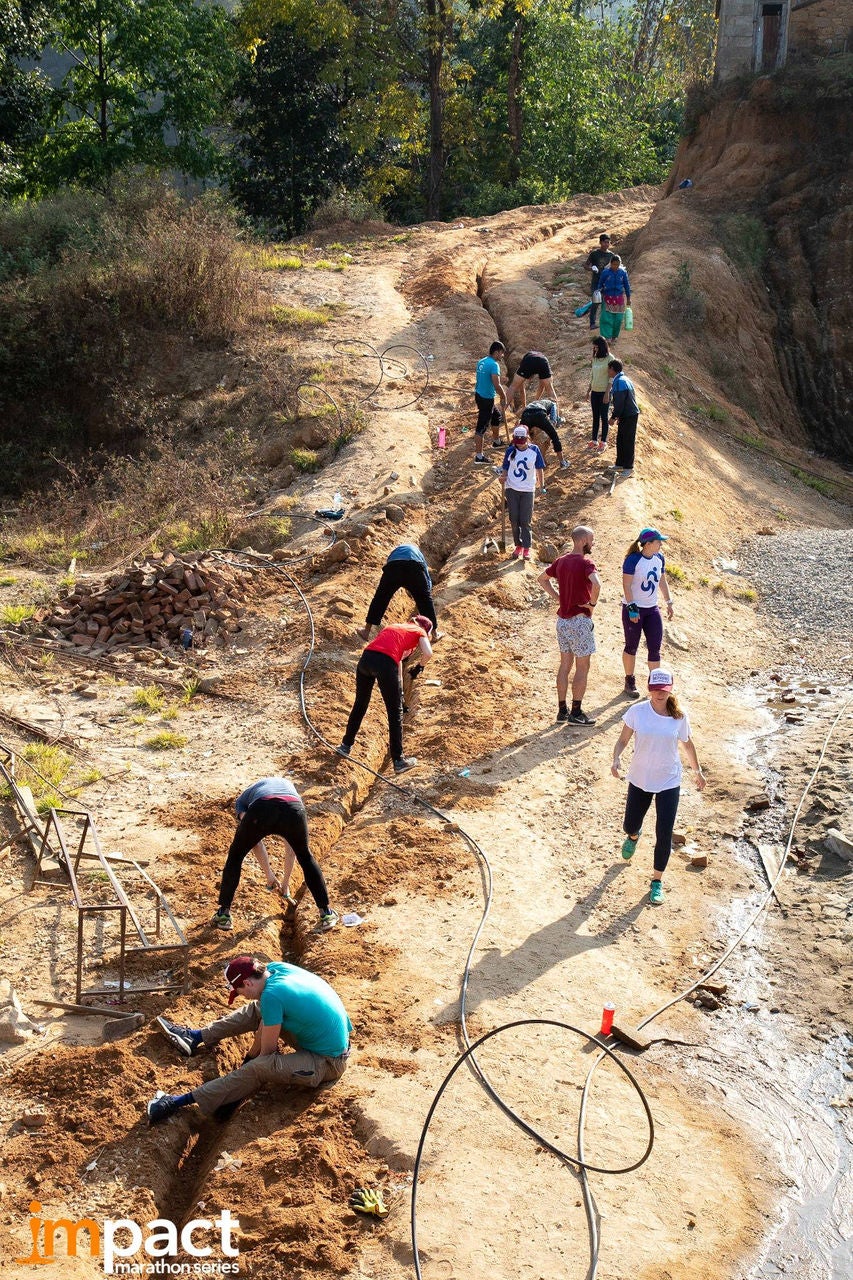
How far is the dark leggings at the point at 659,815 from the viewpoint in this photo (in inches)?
314

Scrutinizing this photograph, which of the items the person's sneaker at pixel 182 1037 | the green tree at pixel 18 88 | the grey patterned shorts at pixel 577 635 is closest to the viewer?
the person's sneaker at pixel 182 1037

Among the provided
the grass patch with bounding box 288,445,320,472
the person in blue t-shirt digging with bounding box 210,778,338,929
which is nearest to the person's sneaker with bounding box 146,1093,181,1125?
the person in blue t-shirt digging with bounding box 210,778,338,929

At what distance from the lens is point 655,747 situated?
308 inches

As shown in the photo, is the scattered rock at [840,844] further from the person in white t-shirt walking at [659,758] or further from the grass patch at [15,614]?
the grass patch at [15,614]

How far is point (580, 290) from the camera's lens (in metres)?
22.1

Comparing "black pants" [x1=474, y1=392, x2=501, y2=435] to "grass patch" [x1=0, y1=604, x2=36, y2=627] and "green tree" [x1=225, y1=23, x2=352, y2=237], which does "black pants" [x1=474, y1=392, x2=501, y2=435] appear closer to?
"grass patch" [x1=0, y1=604, x2=36, y2=627]

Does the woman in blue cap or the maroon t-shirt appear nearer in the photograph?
the maroon t-shirt

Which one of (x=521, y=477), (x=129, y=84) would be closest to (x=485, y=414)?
(x=521, y=477)

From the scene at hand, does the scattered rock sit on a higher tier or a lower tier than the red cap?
lower

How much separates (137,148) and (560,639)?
21715 millimetres

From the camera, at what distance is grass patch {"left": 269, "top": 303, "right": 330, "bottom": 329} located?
20.0 metres

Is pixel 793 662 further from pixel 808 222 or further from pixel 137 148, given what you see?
pixel 137 148

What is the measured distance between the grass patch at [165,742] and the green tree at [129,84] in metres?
18.8

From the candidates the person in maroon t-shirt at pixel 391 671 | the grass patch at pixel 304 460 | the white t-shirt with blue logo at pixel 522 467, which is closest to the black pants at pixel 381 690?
the person in maroon t-shirt at pixel 391 671
